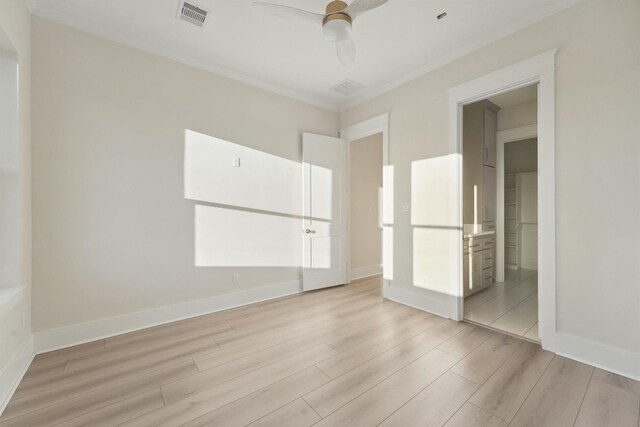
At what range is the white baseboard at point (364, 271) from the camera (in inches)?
185

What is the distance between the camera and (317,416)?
1.51m

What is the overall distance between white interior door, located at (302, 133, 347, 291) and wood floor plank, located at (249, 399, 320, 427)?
90.4 inches

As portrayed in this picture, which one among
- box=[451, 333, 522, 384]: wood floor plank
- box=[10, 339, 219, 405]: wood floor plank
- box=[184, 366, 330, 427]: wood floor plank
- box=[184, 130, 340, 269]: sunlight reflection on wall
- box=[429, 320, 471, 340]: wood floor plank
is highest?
box=[184, 130, 340, 269]: sunlight reflection on wall

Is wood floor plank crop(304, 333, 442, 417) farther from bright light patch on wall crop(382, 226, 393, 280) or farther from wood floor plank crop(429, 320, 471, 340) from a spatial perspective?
bright light patch on wall crop(382, 226, 393, 280)

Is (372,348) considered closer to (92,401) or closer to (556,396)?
(556,396)

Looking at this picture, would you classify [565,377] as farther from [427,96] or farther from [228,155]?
[228,155]

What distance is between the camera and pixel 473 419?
1489mm

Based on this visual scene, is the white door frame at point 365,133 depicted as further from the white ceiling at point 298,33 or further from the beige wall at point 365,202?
the white ceiling at point 298,33

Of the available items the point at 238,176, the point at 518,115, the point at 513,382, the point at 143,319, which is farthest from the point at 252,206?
the point at 518,115

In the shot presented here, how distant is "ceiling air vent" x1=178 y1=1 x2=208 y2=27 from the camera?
88.3 inches

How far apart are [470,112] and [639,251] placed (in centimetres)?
284

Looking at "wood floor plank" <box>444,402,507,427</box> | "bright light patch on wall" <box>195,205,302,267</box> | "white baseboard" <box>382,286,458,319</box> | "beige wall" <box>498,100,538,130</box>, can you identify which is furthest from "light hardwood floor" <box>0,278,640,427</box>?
"beige wall" <box>498,100,538,130</box>

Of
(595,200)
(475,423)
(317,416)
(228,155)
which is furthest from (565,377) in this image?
(228,155)

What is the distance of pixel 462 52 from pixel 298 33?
1758 millimetres
